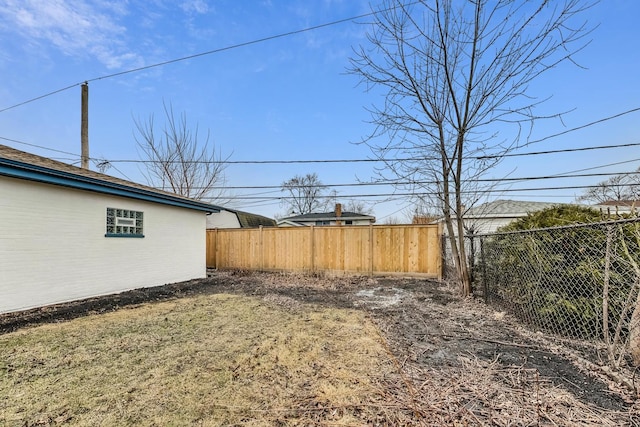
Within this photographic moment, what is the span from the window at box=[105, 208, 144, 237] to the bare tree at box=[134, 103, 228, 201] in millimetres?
7786

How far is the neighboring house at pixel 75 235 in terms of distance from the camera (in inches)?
199

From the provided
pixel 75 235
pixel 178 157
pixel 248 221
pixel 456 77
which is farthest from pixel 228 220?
pixel 456 77

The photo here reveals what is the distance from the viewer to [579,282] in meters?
3.30

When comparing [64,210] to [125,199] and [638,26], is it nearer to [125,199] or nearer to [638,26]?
[125,199]

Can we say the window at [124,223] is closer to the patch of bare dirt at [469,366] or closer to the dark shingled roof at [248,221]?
the patch of bare dirt at [469,366]

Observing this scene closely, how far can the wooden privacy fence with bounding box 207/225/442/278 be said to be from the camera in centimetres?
893

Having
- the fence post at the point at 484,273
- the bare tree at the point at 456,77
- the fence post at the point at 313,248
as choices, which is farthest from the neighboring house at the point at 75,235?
the fence post at the point at 484,273

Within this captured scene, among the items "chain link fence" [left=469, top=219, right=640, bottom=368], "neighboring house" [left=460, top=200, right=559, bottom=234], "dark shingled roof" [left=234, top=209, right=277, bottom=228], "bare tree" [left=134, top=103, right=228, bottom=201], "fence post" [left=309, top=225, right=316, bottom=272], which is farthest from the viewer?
"dark shingled roof" [left=234, top=209, right=277, bottom=228]

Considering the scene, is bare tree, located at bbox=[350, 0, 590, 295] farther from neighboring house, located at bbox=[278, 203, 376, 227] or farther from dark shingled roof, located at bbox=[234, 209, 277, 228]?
neighboring house, located at bbox=[278, 203, 376, 227]

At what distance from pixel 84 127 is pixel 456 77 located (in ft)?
37.0

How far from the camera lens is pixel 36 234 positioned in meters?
5.37

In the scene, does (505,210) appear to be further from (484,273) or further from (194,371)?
(194,371)

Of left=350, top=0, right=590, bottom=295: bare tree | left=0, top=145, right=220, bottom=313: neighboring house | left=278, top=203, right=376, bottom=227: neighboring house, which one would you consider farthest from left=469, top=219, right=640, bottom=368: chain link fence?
left=278, top=203, right=376, bottom=227: neighboring house

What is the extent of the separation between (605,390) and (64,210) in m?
8.23
